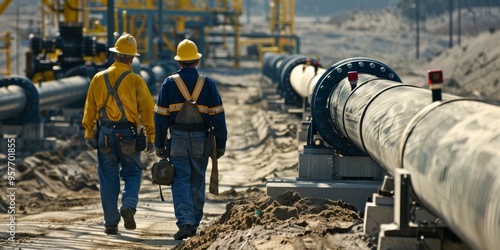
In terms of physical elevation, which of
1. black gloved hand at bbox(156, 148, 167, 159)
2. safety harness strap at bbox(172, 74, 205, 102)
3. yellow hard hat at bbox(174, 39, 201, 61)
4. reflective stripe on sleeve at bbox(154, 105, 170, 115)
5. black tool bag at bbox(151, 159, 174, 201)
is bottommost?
black tool bag at bbox(151, 159, 174, 201)

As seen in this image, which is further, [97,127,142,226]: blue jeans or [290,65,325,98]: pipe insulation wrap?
[290,65,325,98]: pipe insulation wrap

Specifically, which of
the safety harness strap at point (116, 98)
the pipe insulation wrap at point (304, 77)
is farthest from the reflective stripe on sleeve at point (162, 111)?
the pipe insulation wrap at point (304, 77)

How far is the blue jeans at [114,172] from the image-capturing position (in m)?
11.1

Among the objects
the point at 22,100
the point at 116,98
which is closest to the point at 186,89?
the point at 116,98

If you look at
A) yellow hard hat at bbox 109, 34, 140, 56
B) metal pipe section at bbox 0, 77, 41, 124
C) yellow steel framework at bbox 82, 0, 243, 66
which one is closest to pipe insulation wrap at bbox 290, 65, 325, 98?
metal pipe section at bbox 0, 77, 41, 124

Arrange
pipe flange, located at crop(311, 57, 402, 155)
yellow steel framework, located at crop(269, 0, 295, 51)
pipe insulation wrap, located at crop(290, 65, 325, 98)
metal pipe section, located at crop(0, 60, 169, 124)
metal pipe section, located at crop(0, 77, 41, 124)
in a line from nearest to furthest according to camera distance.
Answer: pipe flange, located at crop(311, 57, 402, 155), metal pipe section, located at crop(0, 60, 169, 124), metal pipe section, located at crop(0, 77, 41, 124), pipe insulation wrap, located at crop(290, 65, 325, 98), yellow steel framework, located at crop(269, 0, 295, 51)

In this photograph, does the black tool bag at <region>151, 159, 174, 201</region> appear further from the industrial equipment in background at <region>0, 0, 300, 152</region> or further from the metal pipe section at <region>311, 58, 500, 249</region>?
the industrial equipment in background at <region>0, 0, 300, 152</region>

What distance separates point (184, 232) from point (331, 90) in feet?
7.91

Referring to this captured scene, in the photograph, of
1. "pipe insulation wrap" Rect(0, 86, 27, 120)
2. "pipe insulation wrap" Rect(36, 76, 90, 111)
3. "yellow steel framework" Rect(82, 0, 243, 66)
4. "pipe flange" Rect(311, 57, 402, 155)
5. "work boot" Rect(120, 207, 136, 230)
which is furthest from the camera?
"yellow steel framework" Rect(82, 0, 243, 66)

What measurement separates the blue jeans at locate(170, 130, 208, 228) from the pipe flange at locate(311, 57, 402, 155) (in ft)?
5.20

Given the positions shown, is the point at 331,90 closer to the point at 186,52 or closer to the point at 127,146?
the point at 186,52

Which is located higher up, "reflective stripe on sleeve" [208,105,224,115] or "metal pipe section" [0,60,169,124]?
"reflective stripe on sleeve" [208,105,224,115]

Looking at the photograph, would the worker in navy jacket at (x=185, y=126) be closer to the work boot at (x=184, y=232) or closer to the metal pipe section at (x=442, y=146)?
the work boot at (x=184, y=232)

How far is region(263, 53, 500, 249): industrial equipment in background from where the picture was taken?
5688 mm
